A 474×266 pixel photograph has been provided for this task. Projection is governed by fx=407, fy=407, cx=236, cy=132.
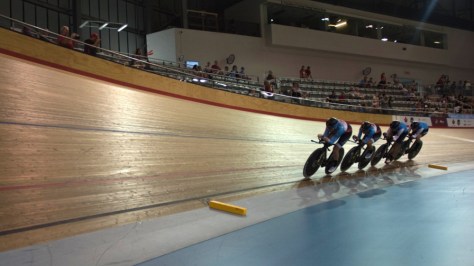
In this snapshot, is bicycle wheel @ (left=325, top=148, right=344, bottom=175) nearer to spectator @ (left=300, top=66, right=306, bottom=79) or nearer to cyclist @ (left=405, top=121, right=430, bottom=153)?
cyclist @ (left=405, top=121, right=430, bottom=153)

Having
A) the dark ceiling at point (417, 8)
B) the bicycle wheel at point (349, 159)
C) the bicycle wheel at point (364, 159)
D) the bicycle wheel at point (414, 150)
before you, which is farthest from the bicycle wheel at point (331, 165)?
the dark ceiling at point (417, 8)

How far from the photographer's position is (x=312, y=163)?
5598 mm

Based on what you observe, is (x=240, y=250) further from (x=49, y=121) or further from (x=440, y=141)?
(x=440, y=141)

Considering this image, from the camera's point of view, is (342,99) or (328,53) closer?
(342,99)

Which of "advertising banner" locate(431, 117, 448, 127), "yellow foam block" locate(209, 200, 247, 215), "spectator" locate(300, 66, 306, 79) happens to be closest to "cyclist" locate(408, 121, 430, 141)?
"yellow foam block" locate(209, 200, 247, 215)

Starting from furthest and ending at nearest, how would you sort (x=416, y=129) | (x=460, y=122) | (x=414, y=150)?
(x=460, y=122) → (x=414, y=150) → (x=416, y=129)

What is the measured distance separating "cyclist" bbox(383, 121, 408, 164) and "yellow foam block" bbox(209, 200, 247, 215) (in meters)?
4.65

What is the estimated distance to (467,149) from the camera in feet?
37.3

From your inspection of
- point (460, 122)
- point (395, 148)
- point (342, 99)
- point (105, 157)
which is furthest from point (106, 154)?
point (460, 122)

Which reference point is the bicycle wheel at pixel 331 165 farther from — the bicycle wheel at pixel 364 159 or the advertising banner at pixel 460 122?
the advertising banner at pixel 460 122

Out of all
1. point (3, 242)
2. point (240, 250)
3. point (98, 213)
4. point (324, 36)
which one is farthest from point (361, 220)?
point (324, 36)

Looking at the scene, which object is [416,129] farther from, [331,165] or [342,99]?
[342,99]

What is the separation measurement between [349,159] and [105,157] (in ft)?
12.9

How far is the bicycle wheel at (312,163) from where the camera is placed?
5.58m
